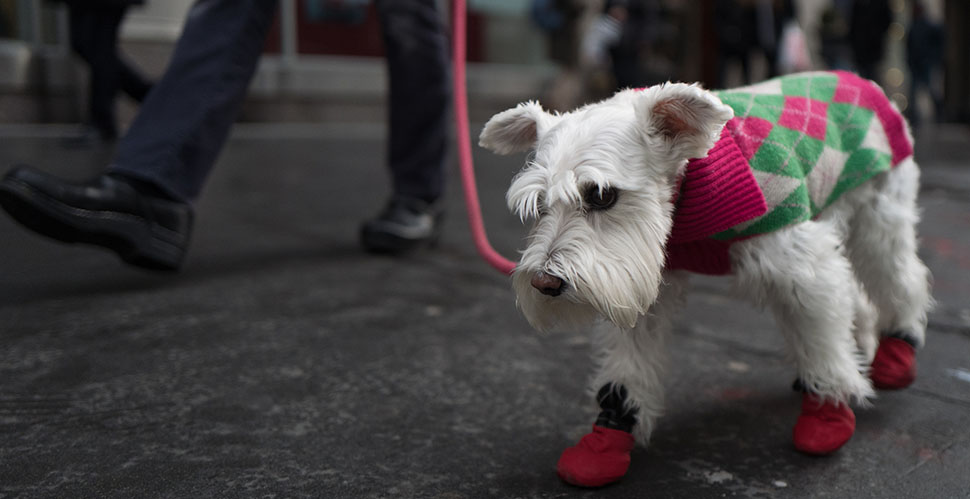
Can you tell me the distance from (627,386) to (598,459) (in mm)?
202

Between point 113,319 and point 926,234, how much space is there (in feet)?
13.8

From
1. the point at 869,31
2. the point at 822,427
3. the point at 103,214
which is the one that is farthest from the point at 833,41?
the point at 822,427

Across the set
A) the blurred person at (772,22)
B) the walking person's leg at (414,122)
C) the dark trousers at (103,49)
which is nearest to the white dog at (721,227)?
the walking person's leg at (414,122)

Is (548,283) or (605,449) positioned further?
(605,449)

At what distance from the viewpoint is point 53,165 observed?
6340 mm

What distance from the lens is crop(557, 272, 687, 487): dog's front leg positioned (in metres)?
1.85

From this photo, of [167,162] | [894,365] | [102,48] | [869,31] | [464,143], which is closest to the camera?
[894,365]

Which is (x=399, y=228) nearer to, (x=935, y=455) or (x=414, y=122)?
(x=414, y=122)

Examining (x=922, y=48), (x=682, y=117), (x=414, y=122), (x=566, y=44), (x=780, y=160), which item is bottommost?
(x=566, y=44)

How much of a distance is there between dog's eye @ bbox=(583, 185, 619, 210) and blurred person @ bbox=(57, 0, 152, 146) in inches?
249

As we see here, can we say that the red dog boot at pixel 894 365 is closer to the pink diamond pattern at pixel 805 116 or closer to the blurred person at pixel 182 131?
the pink diamond pattern at pixel 805 116

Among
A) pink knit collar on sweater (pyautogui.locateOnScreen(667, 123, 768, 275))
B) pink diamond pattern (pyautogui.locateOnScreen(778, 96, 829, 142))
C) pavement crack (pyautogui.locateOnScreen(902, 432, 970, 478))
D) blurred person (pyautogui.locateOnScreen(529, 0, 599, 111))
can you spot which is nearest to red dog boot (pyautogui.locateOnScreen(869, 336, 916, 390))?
pavement crack (pyautogui.locateOnScreen(902, 432, 970, 478))

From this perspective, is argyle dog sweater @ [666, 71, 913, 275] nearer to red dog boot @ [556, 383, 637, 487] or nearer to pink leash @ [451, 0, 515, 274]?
red dog boot @ [556, 383, 637, 487]

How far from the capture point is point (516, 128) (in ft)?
6.26
